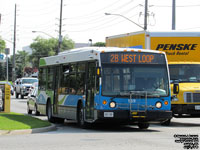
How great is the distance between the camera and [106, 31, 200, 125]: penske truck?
2044cm

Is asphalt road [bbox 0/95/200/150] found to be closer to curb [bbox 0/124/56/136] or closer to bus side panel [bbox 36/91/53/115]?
curb [bbox 0/124/56/136]

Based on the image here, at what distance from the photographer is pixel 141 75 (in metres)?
17.9

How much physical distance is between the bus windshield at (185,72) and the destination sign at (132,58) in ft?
9.90

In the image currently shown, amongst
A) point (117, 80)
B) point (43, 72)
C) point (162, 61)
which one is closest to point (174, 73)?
point (162, 61)

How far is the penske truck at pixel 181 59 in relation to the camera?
67.1 feet

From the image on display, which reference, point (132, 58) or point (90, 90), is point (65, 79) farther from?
point (132, 58)

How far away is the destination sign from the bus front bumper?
5.49 ft

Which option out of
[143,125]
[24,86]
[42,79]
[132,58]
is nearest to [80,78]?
[132,58]

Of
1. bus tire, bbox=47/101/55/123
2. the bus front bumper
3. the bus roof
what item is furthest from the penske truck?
bus tire, bbox=47/101/55/123

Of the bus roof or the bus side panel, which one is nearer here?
the bus roof

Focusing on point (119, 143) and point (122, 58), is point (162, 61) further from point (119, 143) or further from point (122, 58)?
point (119, 143)

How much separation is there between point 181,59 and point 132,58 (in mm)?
4687

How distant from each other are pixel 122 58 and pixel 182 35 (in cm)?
511

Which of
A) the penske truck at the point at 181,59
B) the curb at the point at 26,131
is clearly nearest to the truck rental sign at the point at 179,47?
the penske truck at the point at 181,59
